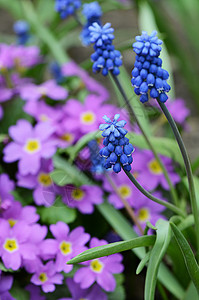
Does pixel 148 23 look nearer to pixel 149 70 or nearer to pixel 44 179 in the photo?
pixel 44 179

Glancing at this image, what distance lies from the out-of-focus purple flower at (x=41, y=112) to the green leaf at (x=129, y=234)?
43cm

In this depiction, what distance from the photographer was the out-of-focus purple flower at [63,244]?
136 cm

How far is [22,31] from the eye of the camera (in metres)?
2.41

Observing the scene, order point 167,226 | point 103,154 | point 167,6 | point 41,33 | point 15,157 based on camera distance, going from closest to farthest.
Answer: point 103,154
point 167,226
point 15,157
point 41,33
point 167,6

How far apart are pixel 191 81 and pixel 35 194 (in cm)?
143

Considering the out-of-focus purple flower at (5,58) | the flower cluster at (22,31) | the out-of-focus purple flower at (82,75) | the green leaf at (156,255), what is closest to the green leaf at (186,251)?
the green leaf at (156,255)

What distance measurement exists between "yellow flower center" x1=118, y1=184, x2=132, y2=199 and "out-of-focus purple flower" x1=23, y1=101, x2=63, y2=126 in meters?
0.37

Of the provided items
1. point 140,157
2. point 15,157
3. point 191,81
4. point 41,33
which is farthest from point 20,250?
point 191,81

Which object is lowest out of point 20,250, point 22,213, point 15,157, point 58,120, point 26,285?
point 26,285

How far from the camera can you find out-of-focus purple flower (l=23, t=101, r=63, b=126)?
5.79 ft

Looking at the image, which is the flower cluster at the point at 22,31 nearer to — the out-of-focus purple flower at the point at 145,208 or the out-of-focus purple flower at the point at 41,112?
the out-of-focus purple flower at the point at 41,112

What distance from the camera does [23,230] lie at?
4.52 feet

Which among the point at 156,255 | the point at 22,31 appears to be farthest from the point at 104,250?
the point at 22,31

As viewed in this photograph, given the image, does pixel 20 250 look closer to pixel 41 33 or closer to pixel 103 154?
pixel 103 154
